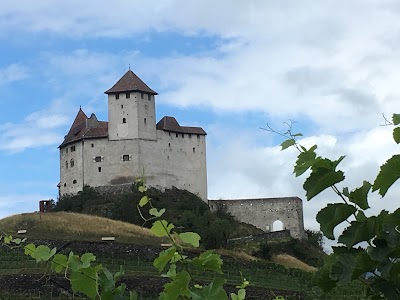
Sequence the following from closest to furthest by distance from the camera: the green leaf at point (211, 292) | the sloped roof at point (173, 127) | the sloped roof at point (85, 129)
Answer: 1. the green leaf at point (211, 292)
2. the sloped roof at point (85, 129)
3. the sloped roof at point (173, 127)

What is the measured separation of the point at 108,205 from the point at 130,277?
30686 millimetres

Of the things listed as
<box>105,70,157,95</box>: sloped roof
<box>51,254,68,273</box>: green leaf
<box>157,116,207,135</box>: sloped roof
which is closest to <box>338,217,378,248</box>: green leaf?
<box>51,254,68,273</box>: green leaf

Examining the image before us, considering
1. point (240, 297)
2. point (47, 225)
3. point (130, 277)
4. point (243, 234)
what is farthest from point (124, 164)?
point (240, 297)

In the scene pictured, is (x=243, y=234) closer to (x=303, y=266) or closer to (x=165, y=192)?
(x=165, y=192)

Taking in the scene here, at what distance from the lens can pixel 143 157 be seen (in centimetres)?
6731

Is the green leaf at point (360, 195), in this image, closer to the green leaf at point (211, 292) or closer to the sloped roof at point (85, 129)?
the green leaf at point (211, 292)

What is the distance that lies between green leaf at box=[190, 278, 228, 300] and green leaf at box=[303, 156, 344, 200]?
0.47 metres

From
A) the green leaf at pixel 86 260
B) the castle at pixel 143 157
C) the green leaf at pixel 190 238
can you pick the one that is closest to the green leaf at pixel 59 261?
the green leaf at pixel 86 260

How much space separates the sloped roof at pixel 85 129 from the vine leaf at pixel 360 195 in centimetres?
6607

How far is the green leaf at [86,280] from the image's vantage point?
251 cm

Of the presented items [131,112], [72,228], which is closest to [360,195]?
[72,228]

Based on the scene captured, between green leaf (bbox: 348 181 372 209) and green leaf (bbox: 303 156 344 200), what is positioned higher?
green leaf (bbox: 303 156 344 200)

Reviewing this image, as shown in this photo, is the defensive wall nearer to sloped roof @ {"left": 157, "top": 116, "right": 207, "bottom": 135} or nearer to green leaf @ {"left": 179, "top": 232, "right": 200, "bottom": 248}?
sloped roof @ {"left": 157, "top": 116, "right": 207, "bottom": 135}

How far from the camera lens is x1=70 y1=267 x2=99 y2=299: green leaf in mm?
2508
